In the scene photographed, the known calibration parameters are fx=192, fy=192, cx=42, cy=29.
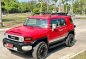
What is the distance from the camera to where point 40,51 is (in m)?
7.71

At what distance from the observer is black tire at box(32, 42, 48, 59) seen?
746cm

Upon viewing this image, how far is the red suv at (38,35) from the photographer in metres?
7.31

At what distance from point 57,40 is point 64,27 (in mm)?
987

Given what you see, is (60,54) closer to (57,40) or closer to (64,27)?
(57,40)

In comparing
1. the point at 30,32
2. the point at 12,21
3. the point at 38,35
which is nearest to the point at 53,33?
the point at 38,35

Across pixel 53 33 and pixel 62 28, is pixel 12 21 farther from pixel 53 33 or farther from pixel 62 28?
pixel 53 33

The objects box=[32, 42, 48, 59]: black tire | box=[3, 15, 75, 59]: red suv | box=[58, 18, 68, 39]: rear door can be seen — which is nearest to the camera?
box=[3, 15, 75, 59]: red suv

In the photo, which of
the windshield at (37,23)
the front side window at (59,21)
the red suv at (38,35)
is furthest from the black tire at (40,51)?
the front side window at (59,21)

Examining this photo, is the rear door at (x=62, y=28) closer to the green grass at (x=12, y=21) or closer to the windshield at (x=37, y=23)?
the windshield at (x=37, y=23)

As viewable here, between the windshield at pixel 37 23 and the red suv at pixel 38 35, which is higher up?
the windshield at pixel 37 23

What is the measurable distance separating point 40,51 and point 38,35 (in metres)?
0.67

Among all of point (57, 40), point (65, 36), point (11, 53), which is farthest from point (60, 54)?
point (11, 53)

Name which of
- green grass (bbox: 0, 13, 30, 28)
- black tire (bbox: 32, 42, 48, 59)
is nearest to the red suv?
black tire (bbox: 32, 42, 48, 59)

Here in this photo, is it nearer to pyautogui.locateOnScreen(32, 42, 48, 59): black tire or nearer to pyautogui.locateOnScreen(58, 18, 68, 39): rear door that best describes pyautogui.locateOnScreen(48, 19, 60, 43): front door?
pyautogui.locateOnScreen(58, 18, 68, 39): rear door
